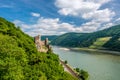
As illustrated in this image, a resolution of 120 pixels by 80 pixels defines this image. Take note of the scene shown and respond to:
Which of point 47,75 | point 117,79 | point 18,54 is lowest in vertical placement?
point 117,79

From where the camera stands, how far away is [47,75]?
48.2 metres

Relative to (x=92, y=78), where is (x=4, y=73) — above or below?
above

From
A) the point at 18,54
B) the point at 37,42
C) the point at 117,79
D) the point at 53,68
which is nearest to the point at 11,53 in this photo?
the point at 18,54

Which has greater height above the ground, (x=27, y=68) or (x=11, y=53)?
(x=11, y=53)

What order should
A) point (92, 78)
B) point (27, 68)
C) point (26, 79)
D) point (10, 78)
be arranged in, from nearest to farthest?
1. point (10, 78)
2. point (26, 79)
3. point (27, 68)
4. point (92, 78)

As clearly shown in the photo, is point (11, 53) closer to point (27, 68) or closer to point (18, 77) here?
point (27, 68)

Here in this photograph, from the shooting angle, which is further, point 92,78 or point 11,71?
point 92,78

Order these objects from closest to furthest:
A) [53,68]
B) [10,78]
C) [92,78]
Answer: [10,78] → [53,68] → [92,78]

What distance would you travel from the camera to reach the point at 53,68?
53.2 m

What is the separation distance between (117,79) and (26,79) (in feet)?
198

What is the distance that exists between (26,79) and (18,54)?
8616 mm

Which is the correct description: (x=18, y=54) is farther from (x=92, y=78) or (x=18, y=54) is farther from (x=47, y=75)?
(x=92, y=78)

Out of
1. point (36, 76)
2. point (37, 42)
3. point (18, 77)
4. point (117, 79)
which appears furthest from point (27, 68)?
point (117, 79)

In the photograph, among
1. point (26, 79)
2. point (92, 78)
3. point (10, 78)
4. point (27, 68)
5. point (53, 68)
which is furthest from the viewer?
point (92, 78)
